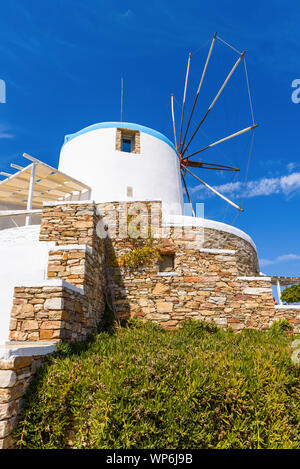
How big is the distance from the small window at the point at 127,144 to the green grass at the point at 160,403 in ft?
33.0

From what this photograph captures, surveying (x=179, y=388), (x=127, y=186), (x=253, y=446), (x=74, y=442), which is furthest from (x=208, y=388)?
(x=127, y=186)

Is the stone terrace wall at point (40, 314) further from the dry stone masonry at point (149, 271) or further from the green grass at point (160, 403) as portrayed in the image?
the dry stone masonry at point (149, 271)

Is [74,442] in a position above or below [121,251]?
below

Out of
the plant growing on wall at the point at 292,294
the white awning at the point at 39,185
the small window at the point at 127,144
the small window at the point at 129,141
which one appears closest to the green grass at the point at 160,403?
the white awning at the point at 39,185

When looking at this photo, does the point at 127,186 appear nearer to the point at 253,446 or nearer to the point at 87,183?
the point at 87,183

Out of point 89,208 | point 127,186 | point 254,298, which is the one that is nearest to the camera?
point 89,208

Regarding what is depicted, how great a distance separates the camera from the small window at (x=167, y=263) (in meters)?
9.12

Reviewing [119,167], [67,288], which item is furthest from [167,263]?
[119,167]

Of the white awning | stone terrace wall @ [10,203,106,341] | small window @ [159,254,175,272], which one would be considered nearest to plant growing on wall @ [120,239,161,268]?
small window @ [159,254,175,272]

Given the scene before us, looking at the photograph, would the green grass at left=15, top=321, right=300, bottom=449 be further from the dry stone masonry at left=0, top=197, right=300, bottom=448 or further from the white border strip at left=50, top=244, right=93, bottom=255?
the white border strip at left=50, top=244, right=93, bottom=255

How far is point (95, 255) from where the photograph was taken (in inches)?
291

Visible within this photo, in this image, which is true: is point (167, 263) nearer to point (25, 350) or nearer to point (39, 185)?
point (25, 350)

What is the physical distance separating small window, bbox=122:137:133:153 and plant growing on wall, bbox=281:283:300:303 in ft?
36.6
